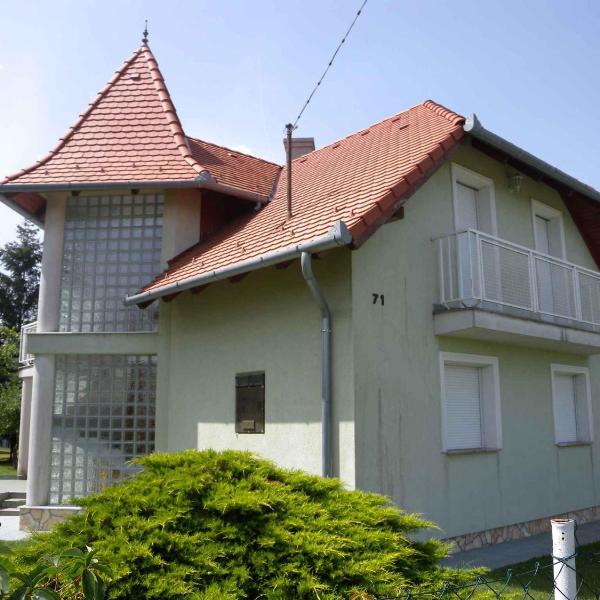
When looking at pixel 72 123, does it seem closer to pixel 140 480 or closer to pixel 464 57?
pixel 464 57

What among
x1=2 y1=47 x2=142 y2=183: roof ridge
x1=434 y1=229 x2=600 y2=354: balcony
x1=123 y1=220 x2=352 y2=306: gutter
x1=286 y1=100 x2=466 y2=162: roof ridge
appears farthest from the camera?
x1=2 y1=47 x2=142 y2=183: roof ridge

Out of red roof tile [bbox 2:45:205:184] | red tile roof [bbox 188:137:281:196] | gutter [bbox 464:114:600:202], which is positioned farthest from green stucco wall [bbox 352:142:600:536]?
red roof tile [bbox 2:45:205:184]

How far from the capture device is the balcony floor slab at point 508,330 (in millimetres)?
8398

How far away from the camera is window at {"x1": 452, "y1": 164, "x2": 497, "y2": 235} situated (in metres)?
10.1

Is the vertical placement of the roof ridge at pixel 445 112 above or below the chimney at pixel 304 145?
below

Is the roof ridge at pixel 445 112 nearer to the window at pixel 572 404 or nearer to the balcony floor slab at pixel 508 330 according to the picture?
the balcony floor slab at pixel 508 330

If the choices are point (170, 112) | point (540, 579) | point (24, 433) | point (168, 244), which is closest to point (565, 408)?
point (540, 579)

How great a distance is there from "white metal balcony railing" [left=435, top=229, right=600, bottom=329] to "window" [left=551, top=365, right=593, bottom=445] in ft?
3.83

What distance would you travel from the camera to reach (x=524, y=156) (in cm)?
969

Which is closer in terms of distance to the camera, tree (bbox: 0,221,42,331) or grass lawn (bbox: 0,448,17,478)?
grass lawn (bbox: 0,448,17,478)

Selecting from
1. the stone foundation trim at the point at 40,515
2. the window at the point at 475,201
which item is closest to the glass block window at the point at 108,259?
the stone foundation trim at the point at 40,515

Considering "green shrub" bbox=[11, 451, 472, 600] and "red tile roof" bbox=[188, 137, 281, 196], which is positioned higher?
"red tile roof" bbox=[188, 137, 281, 196]

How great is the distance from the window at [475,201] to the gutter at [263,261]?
374 centimetres

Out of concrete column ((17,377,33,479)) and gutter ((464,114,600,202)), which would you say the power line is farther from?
concrete column ((17,377,33,479))
